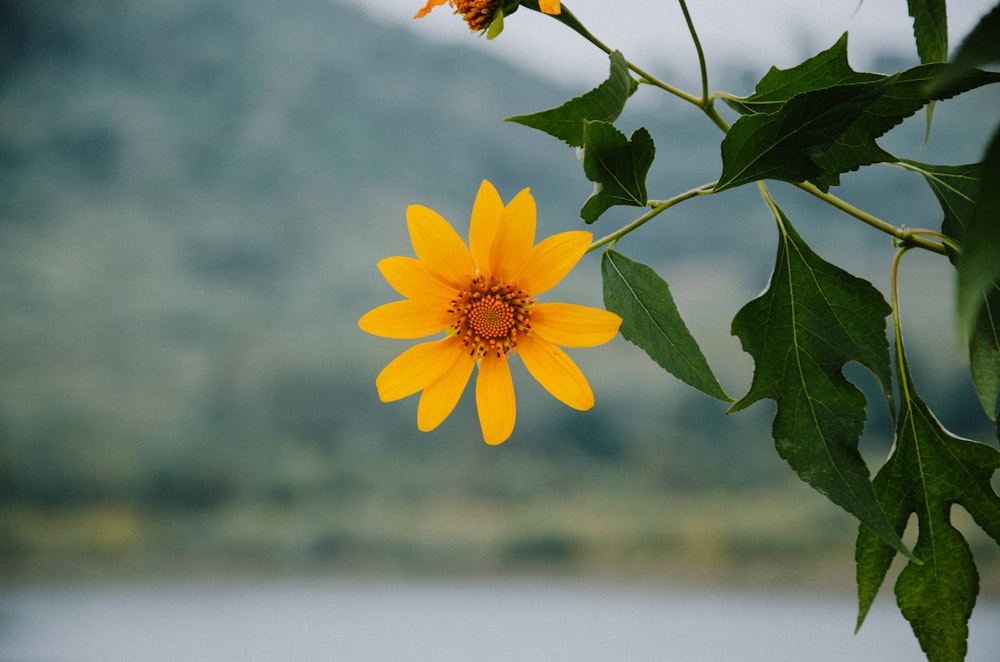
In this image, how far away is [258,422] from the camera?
1.85 m

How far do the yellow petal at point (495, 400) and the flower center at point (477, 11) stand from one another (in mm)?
92

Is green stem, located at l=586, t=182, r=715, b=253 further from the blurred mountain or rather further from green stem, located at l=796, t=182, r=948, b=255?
the blurred mountain

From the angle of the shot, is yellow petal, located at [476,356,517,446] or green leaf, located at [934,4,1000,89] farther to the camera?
yellow petal, located at [476,356,517,446]

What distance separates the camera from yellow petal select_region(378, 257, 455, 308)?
21cm

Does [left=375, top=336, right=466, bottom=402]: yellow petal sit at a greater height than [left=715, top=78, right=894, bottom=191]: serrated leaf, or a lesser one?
lesser

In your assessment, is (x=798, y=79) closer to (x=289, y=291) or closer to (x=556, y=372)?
(x=556, y=372)

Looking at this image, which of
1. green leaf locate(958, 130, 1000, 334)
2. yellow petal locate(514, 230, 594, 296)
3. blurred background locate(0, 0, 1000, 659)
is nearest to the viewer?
green leaf locate(958, 130, 1000, 334)

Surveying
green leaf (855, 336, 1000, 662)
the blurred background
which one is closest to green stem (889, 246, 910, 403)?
green leaf (855, 336, 1000, 662)

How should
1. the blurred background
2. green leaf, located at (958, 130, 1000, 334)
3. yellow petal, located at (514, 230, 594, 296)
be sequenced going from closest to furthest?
green leaf, located at (958, 130, 1000, 334)
yellow petal, located at (514, 230, 594, 296)
the blurred background

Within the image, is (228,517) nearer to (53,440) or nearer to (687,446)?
(53,440)

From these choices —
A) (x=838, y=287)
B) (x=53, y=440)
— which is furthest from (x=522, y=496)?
(x=838, y=287)

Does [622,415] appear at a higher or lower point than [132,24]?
lower

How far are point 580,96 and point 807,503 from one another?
1.71 meters

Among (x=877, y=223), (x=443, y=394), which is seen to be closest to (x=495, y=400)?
(x=443, y=394)
